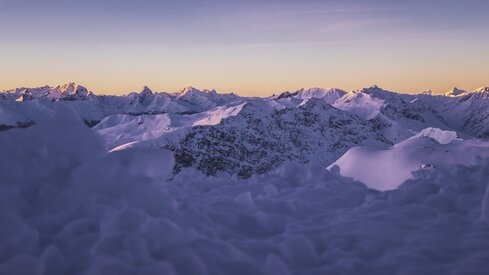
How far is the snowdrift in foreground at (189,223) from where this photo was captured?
5648 mm

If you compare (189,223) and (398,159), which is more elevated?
(189,223)

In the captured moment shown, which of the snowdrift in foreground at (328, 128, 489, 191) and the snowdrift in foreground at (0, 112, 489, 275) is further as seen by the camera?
the snowdrift in foreground at (328, 128, 489, 191)

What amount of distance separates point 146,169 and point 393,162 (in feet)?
52.8

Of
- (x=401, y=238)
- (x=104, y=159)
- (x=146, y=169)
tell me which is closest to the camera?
(x=401, y=238)

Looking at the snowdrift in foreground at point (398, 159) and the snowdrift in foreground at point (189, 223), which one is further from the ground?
the snowdrift in foreground at point (189, 223)

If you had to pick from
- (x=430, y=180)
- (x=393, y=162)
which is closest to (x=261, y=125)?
(x=393, y=162)

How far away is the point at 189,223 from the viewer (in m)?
6.98

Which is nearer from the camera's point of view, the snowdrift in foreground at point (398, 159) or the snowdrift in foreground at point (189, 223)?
the snowdrift in foreground at point (189, 223)

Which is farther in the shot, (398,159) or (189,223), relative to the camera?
(398,159)

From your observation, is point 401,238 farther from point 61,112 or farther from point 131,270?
point 61,112

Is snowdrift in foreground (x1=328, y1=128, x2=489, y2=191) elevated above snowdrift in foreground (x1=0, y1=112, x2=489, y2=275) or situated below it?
below

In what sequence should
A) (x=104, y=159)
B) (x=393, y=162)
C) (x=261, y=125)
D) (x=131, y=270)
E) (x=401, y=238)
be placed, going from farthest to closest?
(x=261, y=125) < (x=393, y=162) < (x=104, y=159) < (x=401, y=238) < (x=131, y=270)

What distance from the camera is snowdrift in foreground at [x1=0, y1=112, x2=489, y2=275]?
5.65m

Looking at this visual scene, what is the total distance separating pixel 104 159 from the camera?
7207 millimetres
